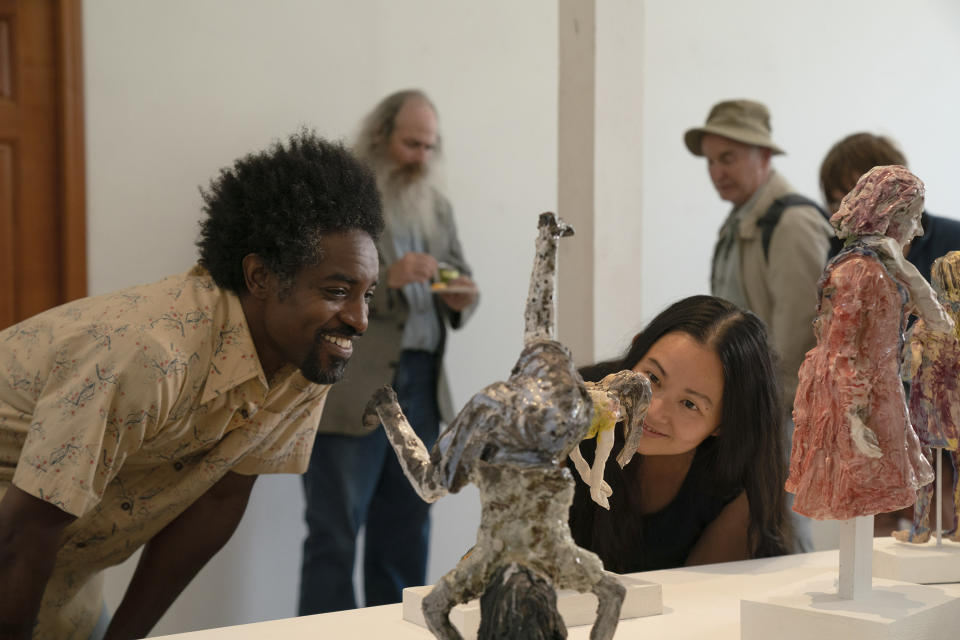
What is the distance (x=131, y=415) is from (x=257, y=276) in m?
0.37

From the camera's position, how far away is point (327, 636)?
4.26 ft

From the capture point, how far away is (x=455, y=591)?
937 millimetres

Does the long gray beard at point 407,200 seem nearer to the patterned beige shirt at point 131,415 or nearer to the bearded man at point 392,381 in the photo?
the bearded man at point 392,381

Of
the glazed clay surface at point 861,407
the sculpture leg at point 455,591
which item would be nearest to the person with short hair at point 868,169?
the glazed clay surface at point 861,407

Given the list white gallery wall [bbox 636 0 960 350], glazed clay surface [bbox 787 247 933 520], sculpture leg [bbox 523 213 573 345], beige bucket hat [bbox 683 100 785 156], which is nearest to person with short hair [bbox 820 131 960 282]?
beige bucket hat [bbox 683 100 785 156]

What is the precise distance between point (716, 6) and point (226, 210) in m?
3.33

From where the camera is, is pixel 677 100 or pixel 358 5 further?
pixel 677 100

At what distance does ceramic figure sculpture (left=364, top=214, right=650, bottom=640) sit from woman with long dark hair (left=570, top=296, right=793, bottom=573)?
79 centimetres

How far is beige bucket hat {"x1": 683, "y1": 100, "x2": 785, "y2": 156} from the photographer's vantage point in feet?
10.7

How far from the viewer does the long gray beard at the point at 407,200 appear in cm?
318

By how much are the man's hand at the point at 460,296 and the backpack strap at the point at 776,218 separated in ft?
3.15

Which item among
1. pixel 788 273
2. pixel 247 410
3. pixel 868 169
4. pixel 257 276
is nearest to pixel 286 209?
pixel 257 276

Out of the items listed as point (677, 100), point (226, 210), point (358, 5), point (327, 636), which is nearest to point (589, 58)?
point (226, 210)

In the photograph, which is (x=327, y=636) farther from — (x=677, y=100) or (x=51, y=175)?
(x=677, y=100)
